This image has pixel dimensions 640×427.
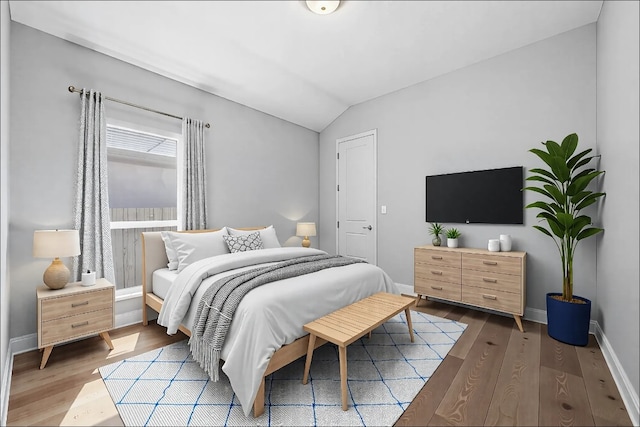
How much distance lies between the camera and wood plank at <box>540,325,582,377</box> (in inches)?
85.8

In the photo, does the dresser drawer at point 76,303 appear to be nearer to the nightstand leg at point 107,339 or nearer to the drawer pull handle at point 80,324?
the drawer pull handle at point 80,324

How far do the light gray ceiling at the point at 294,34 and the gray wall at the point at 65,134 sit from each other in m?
0.16

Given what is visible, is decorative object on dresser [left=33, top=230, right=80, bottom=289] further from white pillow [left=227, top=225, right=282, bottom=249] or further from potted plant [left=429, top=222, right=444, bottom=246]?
potted plant [left=429, top=222, right=444, bottom=246]

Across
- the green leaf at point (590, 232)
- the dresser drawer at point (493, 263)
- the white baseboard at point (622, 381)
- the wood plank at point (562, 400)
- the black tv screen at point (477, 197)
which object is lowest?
the wood plank at point (562, 400)

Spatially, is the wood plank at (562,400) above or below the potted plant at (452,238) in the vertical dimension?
below

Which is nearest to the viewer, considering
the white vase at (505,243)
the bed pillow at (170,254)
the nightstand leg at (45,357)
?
the nightstand leg at (45,357)

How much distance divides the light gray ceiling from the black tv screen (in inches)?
53.7

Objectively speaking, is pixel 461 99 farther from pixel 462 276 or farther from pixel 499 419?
pixel 499 419

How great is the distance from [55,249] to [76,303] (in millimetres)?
452

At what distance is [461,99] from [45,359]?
473cm

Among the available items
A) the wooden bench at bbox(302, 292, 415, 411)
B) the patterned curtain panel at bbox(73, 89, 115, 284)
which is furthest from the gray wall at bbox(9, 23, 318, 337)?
the wooden bench at bbox(302, 292, 415, 411)

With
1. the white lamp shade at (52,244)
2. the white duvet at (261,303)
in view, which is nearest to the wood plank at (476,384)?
the white duvet at (261,303)

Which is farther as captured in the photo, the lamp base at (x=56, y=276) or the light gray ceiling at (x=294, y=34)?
the light gray ceiling at (x=294, y=34)

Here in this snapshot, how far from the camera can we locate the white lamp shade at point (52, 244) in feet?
7.29
